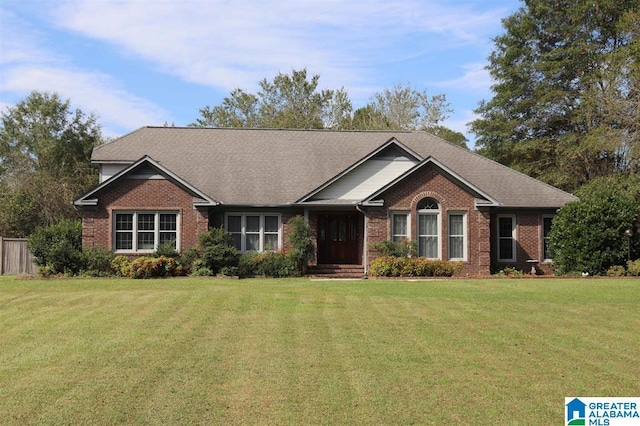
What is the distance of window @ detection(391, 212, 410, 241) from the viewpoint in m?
25.5

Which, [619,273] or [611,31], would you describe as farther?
[611,31]

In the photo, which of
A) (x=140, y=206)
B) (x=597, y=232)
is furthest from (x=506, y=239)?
(x=140, y=206)

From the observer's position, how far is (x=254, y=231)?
89.7 ft

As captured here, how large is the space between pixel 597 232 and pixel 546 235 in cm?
392

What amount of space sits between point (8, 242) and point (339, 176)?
47.0 ft

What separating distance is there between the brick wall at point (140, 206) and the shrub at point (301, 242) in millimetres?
3442

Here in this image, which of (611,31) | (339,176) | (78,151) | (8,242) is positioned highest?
(611,31)

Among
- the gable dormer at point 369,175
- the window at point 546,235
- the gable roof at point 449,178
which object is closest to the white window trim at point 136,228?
the gable dormer at point 369,175

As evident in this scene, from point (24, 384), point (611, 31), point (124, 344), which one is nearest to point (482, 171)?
point (611, 31)

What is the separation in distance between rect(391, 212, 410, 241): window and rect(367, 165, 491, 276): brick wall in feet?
0.74

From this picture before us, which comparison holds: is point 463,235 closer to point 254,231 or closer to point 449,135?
point 254,231

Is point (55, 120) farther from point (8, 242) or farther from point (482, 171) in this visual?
point (482, 171)

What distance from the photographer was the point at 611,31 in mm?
40781
